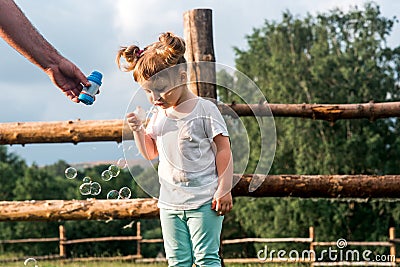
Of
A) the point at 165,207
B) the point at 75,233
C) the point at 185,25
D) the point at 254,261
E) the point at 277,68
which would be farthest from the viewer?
the point at 277,68

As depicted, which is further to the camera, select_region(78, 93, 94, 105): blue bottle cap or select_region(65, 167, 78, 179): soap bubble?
select_region(65, 167, 78, 179): soap bubble

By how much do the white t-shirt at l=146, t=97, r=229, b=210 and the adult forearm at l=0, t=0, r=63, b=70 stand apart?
554 millimetres

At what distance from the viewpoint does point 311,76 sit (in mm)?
20672

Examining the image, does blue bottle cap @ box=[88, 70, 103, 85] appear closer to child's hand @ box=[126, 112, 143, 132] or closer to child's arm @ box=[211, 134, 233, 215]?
child's hand @ box=[126, 112, 143, 132]

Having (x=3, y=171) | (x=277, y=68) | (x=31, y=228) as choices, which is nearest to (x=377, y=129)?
(x=277, y=68)

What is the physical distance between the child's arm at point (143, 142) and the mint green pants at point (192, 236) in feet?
0.70

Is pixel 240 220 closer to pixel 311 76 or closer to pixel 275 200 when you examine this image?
pixel 275 200

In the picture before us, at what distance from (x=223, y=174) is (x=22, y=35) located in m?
0.87

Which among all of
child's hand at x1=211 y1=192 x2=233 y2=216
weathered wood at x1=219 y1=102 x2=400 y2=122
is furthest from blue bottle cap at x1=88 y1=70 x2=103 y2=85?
weathered wood at x1=219 y1=102 x2=400 y2=122

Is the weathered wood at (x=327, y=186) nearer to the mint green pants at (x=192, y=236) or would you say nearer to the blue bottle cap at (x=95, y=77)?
the mint green pants at (x=192, y=236)

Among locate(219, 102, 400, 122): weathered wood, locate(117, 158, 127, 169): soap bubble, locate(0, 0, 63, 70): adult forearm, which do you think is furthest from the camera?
locate(219, 102, 400, 122): weathered wood

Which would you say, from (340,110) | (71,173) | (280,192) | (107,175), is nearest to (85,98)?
(107,175)

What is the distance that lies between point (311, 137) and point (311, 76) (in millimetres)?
1868

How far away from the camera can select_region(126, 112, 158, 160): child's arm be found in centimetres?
260
